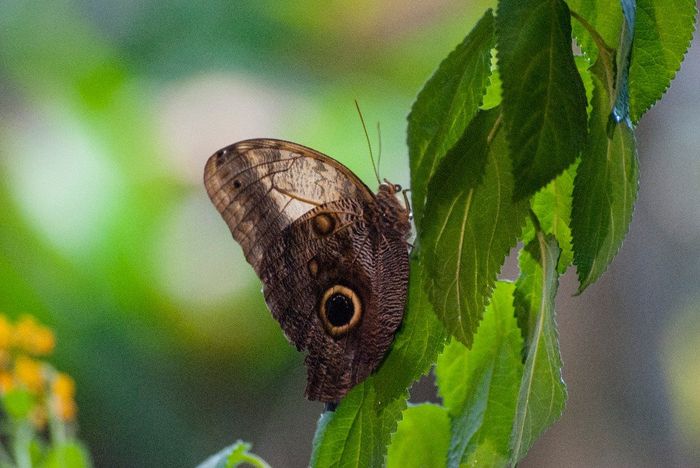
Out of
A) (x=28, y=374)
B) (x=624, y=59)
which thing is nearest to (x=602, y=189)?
(x=624, y=59)

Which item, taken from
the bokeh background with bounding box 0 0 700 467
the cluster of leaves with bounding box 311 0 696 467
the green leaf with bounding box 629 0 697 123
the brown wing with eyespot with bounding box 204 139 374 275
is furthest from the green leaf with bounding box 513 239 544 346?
the bokeh background with bounding box 0 0 700 467

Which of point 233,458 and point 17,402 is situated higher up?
point 17,402

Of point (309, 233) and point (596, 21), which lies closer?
point (596, 21)

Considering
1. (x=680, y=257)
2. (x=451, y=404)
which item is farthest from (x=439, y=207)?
(x=680, y=257)

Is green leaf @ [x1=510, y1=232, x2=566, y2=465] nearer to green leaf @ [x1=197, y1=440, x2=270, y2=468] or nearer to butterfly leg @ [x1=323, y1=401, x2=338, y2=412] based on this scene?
butterfly leg @ [x1=323, y1=401, x2=338, y2=412]

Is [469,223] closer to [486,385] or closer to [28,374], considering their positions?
[486,385]

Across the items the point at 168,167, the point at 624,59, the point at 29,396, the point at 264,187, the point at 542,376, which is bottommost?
the point at 542,376

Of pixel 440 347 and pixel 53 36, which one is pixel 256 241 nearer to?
pixel 440 347
